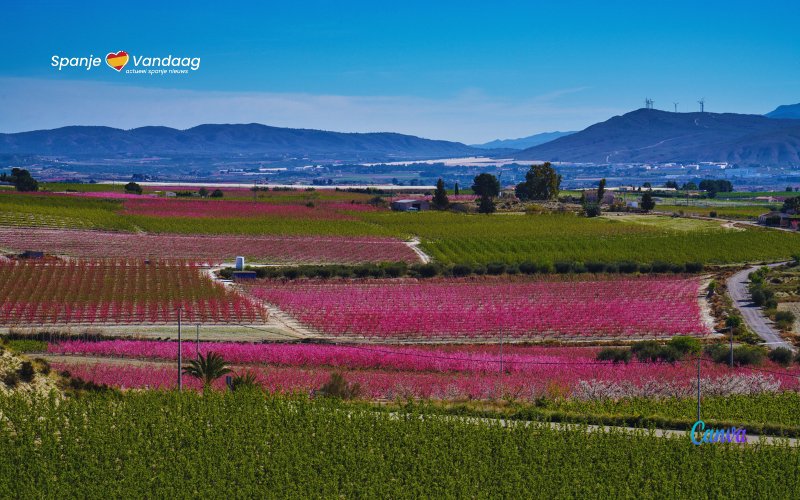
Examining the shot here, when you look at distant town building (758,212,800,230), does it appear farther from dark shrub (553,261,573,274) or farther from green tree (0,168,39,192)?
green tree (0,168,39,192)

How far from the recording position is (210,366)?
3041 cm

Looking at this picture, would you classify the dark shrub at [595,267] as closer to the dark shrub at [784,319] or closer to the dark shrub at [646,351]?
the dark shrub at [784,319]

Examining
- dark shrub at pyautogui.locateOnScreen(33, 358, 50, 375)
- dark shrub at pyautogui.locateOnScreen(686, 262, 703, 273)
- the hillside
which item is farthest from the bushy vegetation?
dark shrub at pyautogui.locateOnScreen(686, 262, 703, 273)

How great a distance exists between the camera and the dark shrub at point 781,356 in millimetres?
38156

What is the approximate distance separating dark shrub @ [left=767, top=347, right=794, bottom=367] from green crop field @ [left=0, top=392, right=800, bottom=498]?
15.8 meters

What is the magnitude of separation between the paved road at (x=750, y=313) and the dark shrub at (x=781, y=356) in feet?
10.9

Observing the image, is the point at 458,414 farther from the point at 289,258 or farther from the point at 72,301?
the point at 289,258

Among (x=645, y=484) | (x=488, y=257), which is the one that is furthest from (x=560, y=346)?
(x=488, y=257)

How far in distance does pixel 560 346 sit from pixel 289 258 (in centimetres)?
3156

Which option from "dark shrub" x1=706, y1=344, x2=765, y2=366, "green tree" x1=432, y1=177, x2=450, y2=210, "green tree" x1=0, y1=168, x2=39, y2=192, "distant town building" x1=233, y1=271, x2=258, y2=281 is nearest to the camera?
"dark shrub" x1=706, y1=344, x2=765, y2=366

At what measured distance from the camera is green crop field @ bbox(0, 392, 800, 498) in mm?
20531

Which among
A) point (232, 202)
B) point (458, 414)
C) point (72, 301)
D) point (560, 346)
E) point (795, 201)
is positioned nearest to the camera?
point (458, 414)

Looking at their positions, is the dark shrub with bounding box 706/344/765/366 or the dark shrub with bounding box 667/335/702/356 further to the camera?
the dark shrub with bounding box 667/335/702/356

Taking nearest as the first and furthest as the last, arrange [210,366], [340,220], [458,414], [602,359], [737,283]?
1. [458,414]
2. [210,366]
3. [602,359]
4. [737,283]
5. [340,220]
